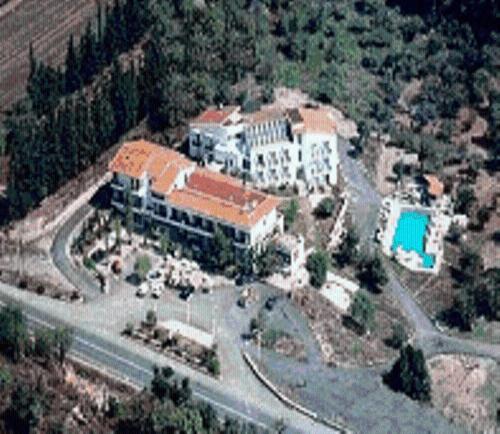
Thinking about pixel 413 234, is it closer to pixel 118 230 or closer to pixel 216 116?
pixel 216 116

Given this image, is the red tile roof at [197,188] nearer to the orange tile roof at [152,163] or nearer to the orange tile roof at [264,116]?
the orange tile roof at [152,163]

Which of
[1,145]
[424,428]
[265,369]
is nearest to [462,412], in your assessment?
[424,428]

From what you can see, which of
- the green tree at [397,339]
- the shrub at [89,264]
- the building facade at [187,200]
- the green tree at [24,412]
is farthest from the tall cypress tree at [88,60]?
the green tree at [24,412]

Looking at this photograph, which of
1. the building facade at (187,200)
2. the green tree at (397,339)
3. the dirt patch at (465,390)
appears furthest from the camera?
the building facade at (187,200)

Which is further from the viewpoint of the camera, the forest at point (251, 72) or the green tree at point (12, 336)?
the forest at point (251, 72)

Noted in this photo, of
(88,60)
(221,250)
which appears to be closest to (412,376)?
(221,250)

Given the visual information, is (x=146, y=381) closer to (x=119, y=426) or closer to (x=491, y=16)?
(x=119, y=426)
